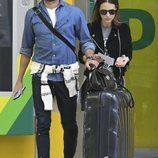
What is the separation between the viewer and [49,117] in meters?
4.74

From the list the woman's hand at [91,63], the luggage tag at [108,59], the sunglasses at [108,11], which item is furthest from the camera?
the sunglasses at [108,11]

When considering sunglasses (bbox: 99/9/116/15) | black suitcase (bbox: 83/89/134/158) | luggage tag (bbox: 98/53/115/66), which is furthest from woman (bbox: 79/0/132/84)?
black suitcase (bbox: 83/89/134/158)

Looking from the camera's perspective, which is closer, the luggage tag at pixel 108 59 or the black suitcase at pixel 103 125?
the black suitcase at pixel 103 125

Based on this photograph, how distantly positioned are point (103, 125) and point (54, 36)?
94 cm

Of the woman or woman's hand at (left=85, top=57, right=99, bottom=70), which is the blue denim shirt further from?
the woman

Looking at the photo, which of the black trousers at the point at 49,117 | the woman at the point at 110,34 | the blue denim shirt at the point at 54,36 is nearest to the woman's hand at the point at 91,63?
the blue denim shirt at the point at 54,36

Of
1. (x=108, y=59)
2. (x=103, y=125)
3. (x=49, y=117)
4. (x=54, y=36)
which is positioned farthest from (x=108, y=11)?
(x=103, y=125)

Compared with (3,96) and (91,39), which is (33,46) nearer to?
(91,39)

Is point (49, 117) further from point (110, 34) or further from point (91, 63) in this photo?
point (110, 34)

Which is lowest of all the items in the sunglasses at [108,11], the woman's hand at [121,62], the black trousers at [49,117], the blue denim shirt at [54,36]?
the black trousers at [49,117]

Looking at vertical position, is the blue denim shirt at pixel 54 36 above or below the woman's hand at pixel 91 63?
above

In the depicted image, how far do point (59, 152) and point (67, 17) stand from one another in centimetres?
177

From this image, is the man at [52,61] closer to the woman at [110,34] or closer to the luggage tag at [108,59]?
the luggage tag at [108,59]

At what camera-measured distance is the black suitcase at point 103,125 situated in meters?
4.17
